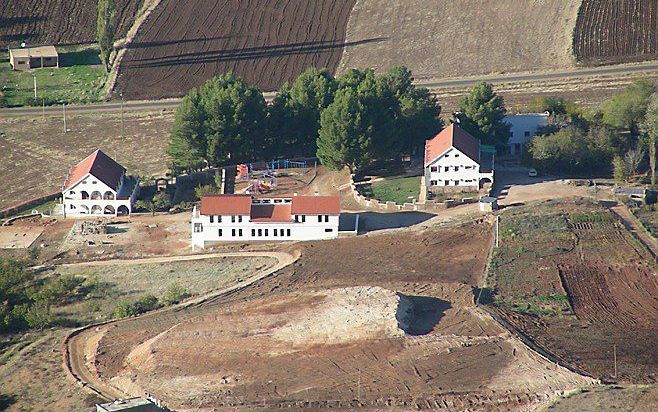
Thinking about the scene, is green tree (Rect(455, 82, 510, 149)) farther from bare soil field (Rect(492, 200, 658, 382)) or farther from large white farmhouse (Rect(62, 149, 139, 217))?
large white farmhouse (Rect(62, 149, 139, 217))

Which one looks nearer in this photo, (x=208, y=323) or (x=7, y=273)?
(x=208, y=323)

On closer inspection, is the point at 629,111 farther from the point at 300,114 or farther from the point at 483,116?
the point at 300,114

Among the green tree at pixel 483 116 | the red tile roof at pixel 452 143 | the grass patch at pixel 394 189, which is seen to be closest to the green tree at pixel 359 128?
the grass patch at pixel 394 189

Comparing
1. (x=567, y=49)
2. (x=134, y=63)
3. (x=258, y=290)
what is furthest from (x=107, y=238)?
(x=567, y=49)

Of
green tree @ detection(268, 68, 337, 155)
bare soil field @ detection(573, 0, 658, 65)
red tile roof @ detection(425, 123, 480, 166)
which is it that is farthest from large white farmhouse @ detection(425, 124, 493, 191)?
bare soil field @ detection(573, 0, 658, 65)

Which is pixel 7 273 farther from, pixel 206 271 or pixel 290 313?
pixel 290 313
